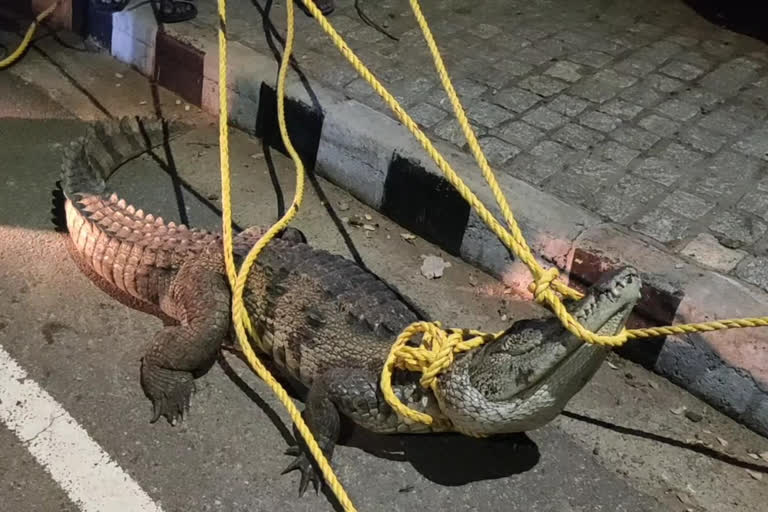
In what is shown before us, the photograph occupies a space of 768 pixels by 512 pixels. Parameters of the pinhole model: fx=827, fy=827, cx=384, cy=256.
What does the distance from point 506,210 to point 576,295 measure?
40cm

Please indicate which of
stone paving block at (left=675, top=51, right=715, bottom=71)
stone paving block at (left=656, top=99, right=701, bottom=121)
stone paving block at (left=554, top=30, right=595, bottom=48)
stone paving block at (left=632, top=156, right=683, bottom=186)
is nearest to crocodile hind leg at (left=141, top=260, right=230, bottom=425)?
stone paving block at (left=632, top=156, right=683, bottom=186)

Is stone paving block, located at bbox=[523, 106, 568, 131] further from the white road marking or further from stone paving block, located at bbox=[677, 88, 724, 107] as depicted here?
the white road marking

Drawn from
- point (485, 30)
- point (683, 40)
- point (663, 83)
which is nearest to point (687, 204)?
point (663, 83)

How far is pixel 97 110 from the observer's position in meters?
4.55

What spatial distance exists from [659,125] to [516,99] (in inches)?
28.9

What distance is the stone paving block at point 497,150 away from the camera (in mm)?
3896

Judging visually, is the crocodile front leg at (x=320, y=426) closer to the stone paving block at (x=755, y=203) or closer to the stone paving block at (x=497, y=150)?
the stone paving block at (x=497, y=150)

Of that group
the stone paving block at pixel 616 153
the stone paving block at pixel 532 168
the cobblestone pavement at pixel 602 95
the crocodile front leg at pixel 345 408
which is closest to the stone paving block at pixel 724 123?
the cobblestone pavement at pixel 602 95

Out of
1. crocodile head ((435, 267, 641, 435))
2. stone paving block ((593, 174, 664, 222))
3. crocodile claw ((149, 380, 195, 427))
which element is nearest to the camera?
Answer: crocodile head ((435, 267, 641, 435))

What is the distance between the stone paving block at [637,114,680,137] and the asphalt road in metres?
1.30

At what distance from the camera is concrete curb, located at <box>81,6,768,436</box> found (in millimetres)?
3053

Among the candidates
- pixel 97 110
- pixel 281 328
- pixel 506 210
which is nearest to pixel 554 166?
pixel 506 210

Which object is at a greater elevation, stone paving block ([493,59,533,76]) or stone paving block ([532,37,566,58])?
stone paving block ([532,37,566,58])

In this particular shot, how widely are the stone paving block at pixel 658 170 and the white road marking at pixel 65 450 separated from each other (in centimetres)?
256
